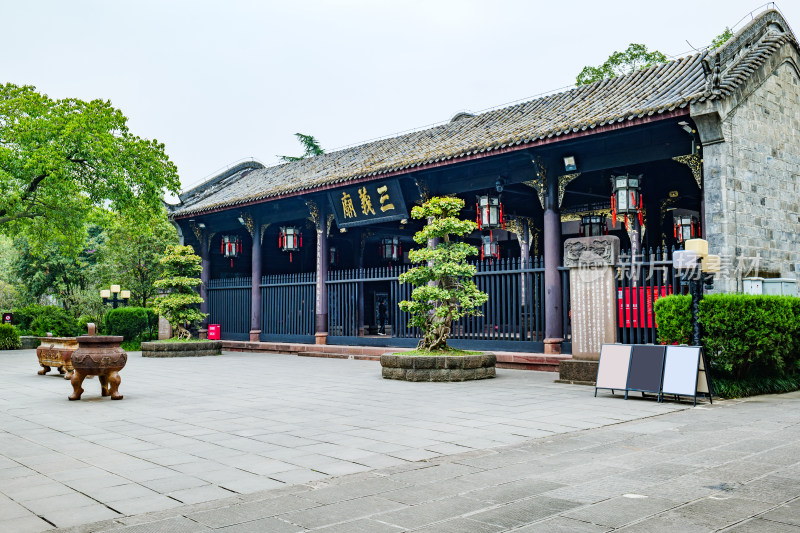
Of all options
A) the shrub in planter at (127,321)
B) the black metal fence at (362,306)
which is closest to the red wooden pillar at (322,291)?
the black metal fence at (362,306)

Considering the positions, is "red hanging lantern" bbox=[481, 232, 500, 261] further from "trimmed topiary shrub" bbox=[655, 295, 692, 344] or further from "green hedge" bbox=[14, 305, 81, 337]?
"green hedge" bbox=[14, 305, 81, 337]

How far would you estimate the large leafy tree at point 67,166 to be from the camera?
17375mm

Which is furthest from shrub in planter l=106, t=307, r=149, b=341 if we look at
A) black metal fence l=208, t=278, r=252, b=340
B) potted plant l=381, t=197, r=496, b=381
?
potted plant l=381, t=197, r=496, b=381

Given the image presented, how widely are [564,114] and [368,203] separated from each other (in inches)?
180

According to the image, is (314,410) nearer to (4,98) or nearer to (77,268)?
(4,98)

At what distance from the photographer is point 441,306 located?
10.6m

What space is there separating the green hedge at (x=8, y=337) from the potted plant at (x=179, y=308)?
6.62 metres

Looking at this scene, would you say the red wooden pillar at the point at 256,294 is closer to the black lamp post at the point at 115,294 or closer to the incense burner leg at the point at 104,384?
the black lamp post at the point at 115,294

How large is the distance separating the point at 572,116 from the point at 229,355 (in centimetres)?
997

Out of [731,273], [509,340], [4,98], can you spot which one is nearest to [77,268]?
[4,98]

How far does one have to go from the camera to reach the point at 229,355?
54.2 feet

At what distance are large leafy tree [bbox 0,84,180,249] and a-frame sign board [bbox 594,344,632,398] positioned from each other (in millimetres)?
14964

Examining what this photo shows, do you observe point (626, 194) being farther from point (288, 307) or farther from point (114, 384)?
point (288, 307)

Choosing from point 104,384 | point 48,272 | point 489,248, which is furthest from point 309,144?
point 104,384
